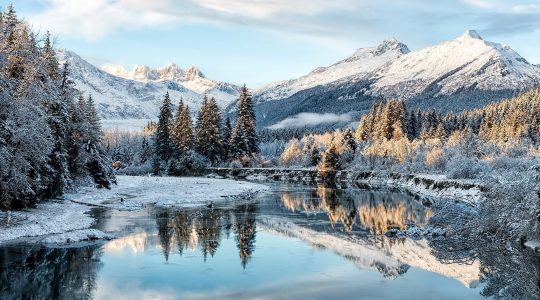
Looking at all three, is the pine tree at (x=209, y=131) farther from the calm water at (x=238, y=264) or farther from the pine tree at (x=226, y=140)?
the calm water at (x=238, y=264)

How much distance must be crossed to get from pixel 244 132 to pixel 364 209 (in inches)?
2229

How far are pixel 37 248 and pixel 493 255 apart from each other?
20.4m

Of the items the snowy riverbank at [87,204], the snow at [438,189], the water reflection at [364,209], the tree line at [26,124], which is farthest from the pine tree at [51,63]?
the snow at [438,189]

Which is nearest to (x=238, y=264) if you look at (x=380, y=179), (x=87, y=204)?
(x=87, y=204)

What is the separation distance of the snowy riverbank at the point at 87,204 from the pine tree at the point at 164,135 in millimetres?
29219

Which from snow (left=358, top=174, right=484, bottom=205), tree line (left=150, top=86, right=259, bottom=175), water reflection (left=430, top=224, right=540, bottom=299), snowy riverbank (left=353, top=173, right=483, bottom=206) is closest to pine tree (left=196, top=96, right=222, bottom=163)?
tree line (left=150, top=86, right=259, bottom=175)

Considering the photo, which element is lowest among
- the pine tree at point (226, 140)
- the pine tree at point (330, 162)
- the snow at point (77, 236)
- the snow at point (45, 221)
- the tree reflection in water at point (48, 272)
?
the tree reflection in water at point (48, 272)

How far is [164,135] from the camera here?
8938 cm

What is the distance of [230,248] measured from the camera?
84.8 ft

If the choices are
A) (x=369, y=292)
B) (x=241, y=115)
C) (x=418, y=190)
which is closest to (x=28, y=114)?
(x=369, y=292)

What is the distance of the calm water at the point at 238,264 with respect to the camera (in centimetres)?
1847

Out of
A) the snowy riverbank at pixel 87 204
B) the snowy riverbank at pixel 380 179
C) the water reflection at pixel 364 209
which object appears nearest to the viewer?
the snowy riverbank at pixel 87 204

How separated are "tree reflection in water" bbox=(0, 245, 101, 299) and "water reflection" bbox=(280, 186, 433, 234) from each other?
16.4 metres

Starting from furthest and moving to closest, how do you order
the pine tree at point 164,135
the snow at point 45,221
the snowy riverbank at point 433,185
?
the pine tree at point 164,135, the snowy riverbank at point 433,185, the snow at point 45,221
